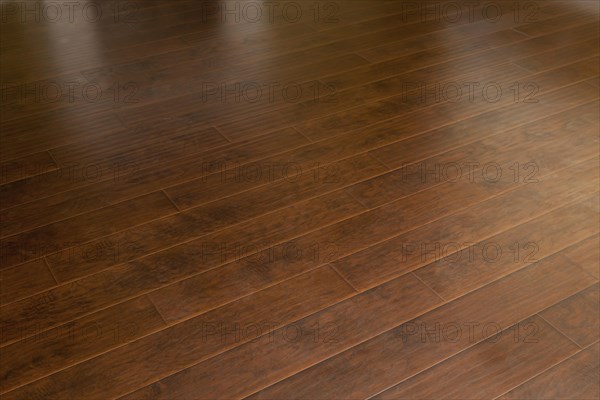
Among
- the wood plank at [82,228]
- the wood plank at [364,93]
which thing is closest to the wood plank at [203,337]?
the wood plank at [82,228]

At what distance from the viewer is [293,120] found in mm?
2961

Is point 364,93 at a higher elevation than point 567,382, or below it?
higher

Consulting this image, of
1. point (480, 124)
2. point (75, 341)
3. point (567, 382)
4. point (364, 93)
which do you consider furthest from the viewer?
point (364, 93)

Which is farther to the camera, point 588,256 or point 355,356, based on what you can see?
point 588,256

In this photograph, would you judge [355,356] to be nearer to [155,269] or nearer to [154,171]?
[155,269]

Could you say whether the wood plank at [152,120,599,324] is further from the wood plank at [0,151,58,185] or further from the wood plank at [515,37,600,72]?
the wood plank at [515,37,600,72]

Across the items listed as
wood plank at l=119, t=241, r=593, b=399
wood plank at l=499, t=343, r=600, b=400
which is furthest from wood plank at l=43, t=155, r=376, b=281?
wood plank at l=499, t=343, r=600, b=400

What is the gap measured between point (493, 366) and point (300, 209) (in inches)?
32.2

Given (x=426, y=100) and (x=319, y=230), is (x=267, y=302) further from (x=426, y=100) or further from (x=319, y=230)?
(x=426, y=100)

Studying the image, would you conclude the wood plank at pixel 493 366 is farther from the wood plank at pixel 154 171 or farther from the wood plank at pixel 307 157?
the wood plank at pixel 154 171

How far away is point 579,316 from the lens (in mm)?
2014

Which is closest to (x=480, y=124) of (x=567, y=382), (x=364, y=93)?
(x=364, y=93)

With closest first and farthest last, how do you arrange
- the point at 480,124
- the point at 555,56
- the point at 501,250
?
the point at 501,250, the point at 480,124, the point at 555,56

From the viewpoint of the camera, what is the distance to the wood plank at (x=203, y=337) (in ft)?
5.97
